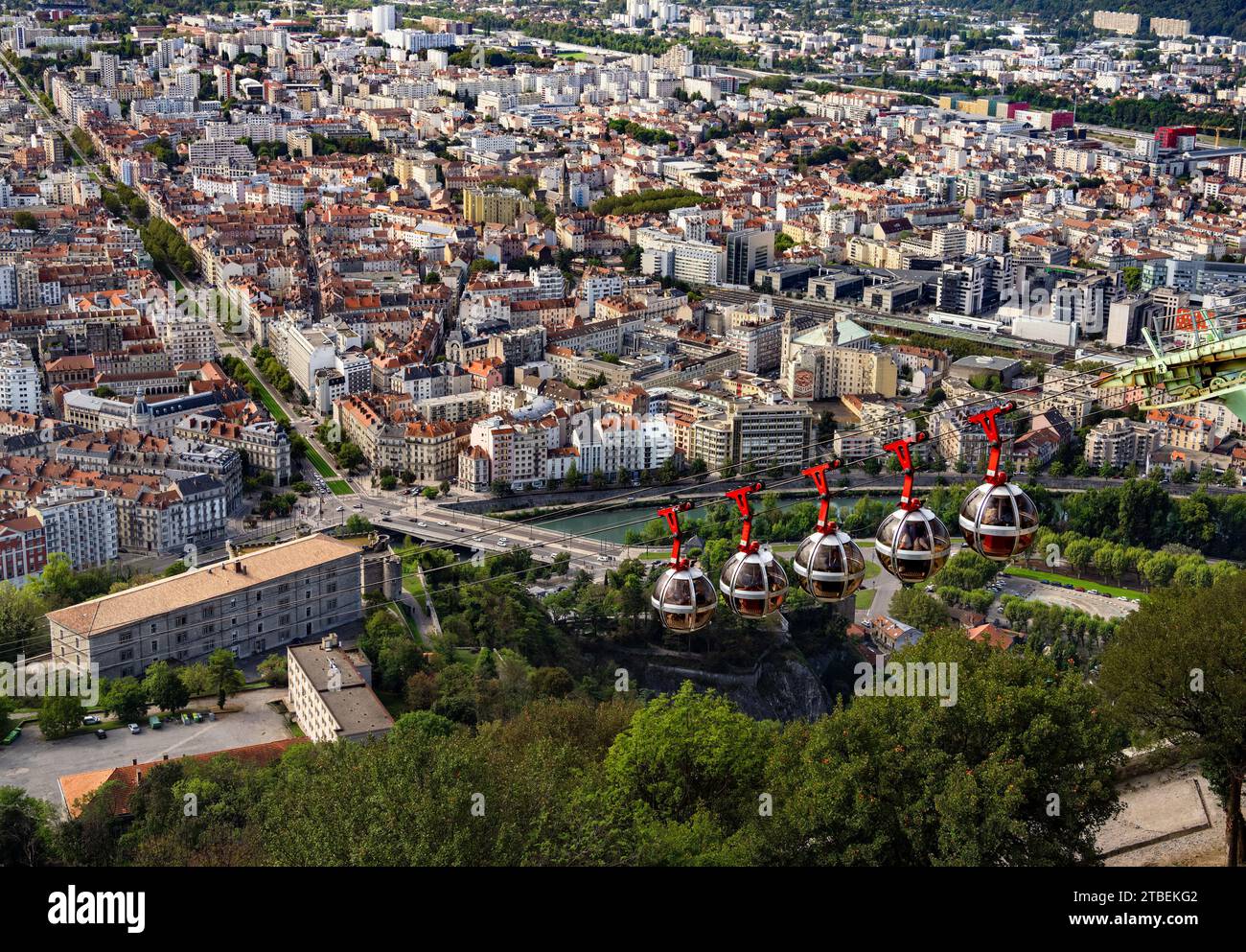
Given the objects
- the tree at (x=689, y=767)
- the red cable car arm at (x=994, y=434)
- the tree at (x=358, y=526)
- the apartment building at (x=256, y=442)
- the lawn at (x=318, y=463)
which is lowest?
the lawn at (x=318, y=463)

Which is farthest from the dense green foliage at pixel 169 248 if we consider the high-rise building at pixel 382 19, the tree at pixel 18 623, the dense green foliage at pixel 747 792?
the high-rise building at pixel 382 19

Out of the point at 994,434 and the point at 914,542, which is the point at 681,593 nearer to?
the point at 914,542

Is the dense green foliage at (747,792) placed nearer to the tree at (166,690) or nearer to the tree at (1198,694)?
the tree at (1198,694)

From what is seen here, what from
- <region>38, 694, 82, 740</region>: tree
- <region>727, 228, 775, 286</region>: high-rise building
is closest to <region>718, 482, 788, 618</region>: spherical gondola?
<region>38, 694, 82, 740</region>: tree

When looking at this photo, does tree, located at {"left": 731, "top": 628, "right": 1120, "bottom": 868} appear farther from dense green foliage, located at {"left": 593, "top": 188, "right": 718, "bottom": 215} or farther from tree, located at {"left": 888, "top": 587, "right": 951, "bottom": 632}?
dense green foliage, located at {"left": 593, "top": 188, "right": 718, "bottom": 215}

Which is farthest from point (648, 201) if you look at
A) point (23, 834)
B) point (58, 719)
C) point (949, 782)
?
point (949, 782)

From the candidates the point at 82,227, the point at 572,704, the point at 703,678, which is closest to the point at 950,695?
the point at 572,704

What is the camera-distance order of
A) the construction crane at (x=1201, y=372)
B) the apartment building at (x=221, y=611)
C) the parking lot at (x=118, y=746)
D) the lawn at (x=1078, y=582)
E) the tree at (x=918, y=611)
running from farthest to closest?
the lawn at (x=1078, y=582), the tree at (x=918, y=611), the apartment building at (x=221, y=611), the parking lot at (x=118, y=746), the construction crane at (x=1201, y=372)
